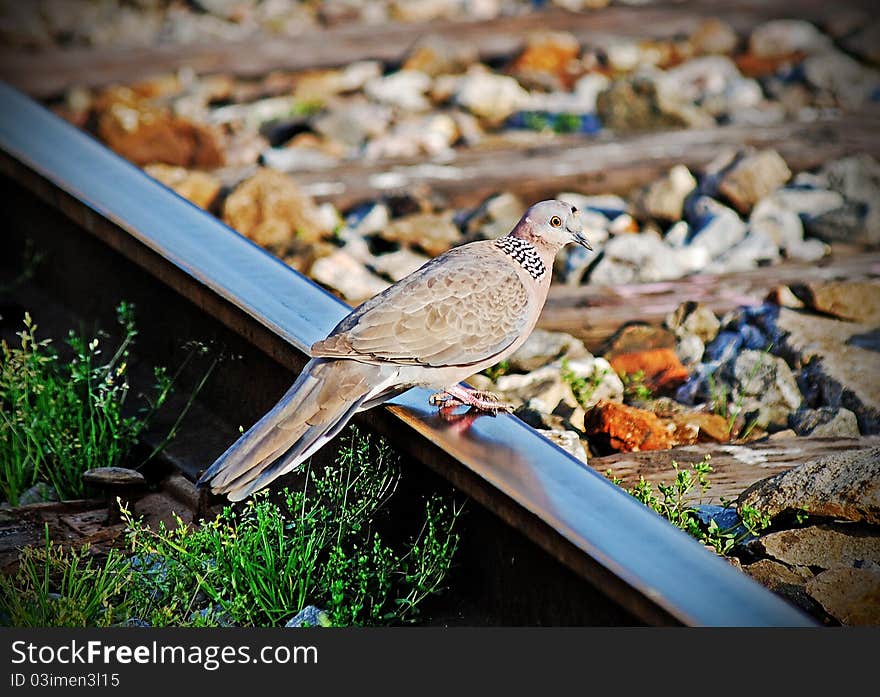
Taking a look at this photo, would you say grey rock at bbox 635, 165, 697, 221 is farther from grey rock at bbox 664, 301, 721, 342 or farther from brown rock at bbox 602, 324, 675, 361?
brown rock at bbox 602, 324, 675, 361

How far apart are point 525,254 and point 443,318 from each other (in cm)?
43

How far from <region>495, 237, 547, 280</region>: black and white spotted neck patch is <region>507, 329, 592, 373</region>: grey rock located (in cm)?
105

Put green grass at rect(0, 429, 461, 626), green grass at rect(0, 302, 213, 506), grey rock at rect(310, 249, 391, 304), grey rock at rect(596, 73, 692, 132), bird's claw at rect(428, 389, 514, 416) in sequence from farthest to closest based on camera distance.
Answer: grey rock at rect(596, 73, 692, 132) < grey rock at rect(310, 249, 391, 304) < green grass at rect(0, 302, 213, 506) < bird's claw at rect(428, 389, 514, 416) < green grass at rect(0, 429, 461, 626)

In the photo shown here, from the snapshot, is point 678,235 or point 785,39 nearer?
point 678,235

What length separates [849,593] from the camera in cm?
351

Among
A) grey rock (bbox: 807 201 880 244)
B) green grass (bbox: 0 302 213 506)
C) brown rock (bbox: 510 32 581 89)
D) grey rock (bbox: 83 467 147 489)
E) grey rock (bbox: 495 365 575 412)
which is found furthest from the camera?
brown rock (bbox: 510 32 581 89)

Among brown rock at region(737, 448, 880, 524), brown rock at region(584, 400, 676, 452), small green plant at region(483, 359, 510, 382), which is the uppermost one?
brown rock at region(737, 448, 880, 524)

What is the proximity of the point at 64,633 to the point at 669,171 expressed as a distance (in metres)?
4.59

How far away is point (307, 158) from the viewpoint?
303 inches

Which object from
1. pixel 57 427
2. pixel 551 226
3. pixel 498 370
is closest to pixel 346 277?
pixel 498 370

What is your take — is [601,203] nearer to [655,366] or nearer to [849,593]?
[655,366]

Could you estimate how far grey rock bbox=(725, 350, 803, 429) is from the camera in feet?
16.3

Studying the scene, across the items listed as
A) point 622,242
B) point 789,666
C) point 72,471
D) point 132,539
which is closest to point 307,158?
point 622,242

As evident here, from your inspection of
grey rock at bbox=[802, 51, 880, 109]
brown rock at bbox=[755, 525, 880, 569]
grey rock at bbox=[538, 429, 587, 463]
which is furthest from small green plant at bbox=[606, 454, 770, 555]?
grey rock at bbox=[802, 51, 880, 109]
